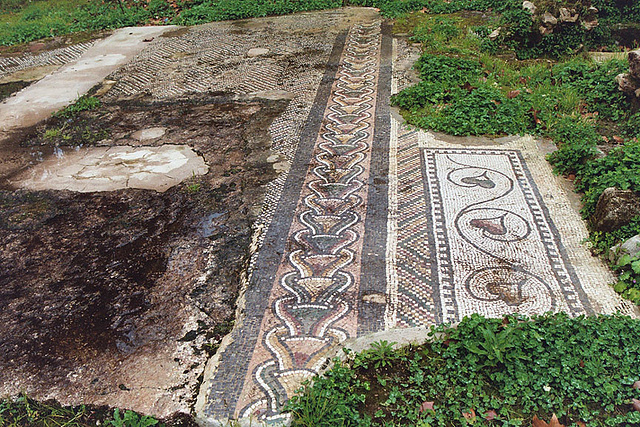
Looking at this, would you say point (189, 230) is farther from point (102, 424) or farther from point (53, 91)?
point (53, 91)

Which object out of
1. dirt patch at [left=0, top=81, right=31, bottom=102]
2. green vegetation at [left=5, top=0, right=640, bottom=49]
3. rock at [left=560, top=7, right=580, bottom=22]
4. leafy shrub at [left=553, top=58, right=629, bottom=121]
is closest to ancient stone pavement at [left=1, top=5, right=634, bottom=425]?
leafy shrub at [left=553, top=58, right=629, bottom=121]

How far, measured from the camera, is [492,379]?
99.9 inches

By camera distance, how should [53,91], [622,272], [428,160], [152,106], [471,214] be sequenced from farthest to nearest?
1. [53,91]
2. [152,106]
3. [428,160]
4. [471,214]
5. [622,272]

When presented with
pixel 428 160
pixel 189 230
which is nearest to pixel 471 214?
pixel 428 160

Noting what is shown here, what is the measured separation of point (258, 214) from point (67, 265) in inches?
55.6

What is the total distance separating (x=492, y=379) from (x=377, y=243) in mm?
1291

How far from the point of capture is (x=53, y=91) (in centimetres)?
652

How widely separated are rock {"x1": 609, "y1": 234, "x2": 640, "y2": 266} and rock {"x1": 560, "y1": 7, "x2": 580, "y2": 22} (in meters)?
4.54

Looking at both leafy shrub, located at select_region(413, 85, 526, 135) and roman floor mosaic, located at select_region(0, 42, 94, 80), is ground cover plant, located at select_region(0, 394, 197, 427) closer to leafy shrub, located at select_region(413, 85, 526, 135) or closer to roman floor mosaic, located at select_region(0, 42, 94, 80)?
leafy shrub, located at select_region(413, 85, 526, 135)

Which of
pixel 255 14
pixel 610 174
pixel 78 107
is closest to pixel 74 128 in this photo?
pixel 78 107

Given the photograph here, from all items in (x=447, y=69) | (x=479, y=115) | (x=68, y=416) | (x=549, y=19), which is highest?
(x=549, y=19)

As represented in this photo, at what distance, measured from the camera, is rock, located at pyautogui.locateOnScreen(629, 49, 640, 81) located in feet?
16.0

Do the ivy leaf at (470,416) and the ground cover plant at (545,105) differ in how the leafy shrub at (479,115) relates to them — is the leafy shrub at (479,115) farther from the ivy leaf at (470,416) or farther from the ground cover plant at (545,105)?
the ivy leaf at (470,416)

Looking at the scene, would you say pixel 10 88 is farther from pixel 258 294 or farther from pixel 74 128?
pixel 258 294
